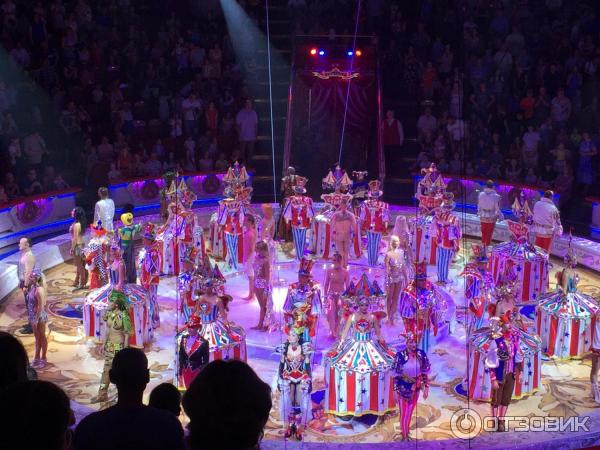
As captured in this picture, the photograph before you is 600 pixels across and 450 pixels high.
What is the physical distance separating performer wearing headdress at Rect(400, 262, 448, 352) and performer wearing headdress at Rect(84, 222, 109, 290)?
14.3 ft

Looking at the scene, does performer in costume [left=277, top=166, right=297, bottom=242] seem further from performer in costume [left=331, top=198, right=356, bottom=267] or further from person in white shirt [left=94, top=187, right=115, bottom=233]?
person in white shirt [left=94, top=187, right=115, bottom=233]

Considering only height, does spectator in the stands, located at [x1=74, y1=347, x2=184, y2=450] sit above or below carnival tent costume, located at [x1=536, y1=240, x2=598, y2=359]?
above

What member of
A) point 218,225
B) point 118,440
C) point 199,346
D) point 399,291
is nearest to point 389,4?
point 218,225

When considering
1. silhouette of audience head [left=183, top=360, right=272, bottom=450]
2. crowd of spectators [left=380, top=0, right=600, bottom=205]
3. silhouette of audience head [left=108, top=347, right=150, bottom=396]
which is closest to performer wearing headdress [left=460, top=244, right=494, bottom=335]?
crowd of spectators [left=380, top=0, right=600, bottom=205]

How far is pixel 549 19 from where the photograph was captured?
19.9 meters

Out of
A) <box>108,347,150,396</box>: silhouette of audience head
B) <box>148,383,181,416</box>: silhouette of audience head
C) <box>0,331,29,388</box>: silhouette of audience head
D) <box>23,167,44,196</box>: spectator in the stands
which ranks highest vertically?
<box>0,331,29,388</box>: silhouette of audience head

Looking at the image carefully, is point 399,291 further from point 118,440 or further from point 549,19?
point 549,19

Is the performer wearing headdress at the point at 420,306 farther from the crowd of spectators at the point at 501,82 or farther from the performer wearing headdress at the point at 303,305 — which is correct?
the crowd of spectators at the point at 501,82

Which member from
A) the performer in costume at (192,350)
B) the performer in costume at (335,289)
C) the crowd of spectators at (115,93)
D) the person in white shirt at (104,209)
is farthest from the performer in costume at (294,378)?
the crowd of spectators at (115,93)

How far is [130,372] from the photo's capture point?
424 centimetres

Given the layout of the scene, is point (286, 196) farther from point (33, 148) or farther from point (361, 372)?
point (361, 372)

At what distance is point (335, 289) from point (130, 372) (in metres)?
6.48

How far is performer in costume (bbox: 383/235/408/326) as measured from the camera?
11.0 metres

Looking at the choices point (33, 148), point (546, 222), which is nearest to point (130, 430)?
point (546, 222)
